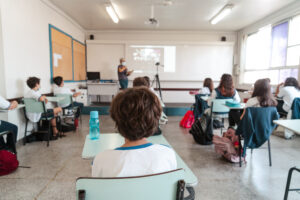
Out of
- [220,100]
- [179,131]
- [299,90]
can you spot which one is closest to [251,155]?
[220,100]

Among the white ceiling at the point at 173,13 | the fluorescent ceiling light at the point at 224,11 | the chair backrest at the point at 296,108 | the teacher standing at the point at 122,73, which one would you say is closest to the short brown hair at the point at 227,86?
the chair backrest at the point at 296,108

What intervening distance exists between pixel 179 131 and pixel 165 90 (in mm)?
3419

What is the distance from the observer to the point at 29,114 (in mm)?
3305

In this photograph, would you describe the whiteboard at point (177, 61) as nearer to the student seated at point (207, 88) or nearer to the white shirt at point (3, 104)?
the student seated at point (207, 88)

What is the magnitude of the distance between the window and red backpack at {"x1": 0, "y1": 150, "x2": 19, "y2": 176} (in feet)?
19.1

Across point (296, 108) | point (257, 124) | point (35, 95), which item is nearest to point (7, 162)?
point (35, 95)

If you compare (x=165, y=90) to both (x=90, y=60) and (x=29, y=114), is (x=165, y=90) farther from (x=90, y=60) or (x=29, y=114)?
(x=29, y=114)

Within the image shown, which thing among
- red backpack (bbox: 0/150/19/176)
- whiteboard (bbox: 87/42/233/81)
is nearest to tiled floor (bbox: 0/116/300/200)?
red backpack (bbox: 0/150/19/176)

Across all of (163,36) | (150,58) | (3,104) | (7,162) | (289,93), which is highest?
(163,36)

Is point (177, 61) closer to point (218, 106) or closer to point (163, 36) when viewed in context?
point (163, 36)

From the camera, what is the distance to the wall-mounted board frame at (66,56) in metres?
4.70

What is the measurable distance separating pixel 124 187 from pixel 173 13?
5560mm

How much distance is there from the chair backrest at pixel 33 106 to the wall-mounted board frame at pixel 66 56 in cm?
167

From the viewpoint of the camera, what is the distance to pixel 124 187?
0.66 m
